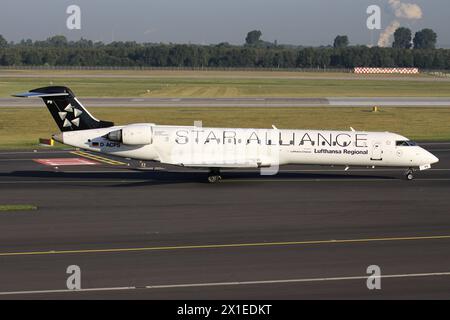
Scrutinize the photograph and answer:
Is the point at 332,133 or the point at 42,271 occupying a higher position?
the point at 332,133

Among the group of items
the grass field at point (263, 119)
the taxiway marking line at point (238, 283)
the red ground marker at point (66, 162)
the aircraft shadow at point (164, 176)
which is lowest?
the taxiway marking line at point (238, 283)

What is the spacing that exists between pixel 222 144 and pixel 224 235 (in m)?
11.8

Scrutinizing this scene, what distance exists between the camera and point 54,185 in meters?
38.9

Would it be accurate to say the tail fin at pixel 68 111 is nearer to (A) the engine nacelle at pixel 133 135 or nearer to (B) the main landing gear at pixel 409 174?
(A) the engine nacelle at pixel 133 135

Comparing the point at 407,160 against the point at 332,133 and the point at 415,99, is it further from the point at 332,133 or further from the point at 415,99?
the point at 415,99

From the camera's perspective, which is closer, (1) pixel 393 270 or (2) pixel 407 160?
(1) pixel 393 270

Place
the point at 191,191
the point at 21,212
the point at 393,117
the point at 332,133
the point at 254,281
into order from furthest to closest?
the point at 393,117 < the point at 332,133 < the point at 191,191 < the point at 21,212 < the point at 254,281

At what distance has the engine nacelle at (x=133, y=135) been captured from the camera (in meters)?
38.6

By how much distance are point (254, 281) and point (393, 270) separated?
4.64 m

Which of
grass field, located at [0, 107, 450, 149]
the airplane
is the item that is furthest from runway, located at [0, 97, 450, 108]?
the airplane

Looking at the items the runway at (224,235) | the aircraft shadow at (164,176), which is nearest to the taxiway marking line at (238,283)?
the runway at (224,235)

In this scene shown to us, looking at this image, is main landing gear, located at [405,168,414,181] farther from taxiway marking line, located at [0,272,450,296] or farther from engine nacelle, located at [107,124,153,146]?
taxiway marking line, located at [0,272,450,296]

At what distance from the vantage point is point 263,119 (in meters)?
72.4
